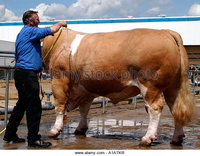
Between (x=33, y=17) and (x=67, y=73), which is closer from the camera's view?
(x=33, y=17)

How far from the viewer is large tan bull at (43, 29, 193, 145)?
395cm

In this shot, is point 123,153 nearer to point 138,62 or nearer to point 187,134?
point 138,62

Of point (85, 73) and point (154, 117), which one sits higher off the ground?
point (85, 73)

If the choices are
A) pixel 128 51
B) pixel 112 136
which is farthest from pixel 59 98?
pixel 128 51

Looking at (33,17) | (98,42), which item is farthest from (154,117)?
(33,17)

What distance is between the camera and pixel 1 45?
8.22 meters

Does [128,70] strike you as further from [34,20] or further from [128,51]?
[34,20]

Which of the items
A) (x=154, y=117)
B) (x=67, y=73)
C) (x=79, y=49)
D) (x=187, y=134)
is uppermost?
(x=79, y=49)

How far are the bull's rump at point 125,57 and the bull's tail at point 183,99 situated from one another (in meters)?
0.11

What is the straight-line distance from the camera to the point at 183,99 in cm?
417

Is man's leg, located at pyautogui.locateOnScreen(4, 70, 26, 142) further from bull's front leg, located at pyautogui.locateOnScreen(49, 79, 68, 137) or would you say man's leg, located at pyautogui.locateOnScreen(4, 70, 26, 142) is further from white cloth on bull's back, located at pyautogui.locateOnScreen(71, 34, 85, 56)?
white cloth on bull's back, located at pyautogui.locateOnScreen(71, 34, 85, 56)

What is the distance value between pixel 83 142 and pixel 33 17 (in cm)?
191

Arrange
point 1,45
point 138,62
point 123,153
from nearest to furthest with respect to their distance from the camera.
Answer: point 123,153 → point 138,62 → point 1,45

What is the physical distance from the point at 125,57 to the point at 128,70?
0.18 meters
